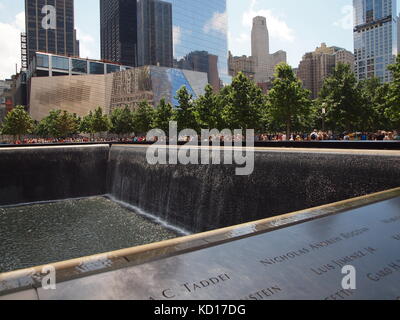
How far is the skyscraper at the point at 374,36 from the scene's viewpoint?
152625 mm

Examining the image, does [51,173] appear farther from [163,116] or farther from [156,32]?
[156,32]

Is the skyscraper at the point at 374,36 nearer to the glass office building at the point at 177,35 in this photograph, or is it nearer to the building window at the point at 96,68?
the glass office building at the point at 177,35

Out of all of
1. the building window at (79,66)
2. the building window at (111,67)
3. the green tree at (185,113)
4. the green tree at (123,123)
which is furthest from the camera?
the building window at (111,67)

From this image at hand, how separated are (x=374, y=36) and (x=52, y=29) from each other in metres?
153

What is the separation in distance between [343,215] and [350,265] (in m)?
1.21

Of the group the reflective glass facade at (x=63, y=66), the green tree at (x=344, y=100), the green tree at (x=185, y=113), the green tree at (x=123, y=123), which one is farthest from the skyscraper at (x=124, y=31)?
the green tree at (x=344, y=100)

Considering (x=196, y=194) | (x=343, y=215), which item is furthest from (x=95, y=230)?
(x=343, y=215)

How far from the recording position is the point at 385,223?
11.3 feet

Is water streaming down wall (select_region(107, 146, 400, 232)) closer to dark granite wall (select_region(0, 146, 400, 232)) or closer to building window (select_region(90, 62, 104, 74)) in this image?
dark granite wall (select_region(0, 146, 400, 232))

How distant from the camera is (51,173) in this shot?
1916cm

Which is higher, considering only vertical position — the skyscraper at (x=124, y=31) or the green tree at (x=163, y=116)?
the skyscraper at (x=124, y=31)

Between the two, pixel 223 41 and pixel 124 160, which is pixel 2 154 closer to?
pixel 124 160

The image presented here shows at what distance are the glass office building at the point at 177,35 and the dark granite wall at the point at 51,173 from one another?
373 ft

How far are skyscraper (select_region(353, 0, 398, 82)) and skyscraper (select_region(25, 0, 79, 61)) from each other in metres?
139
